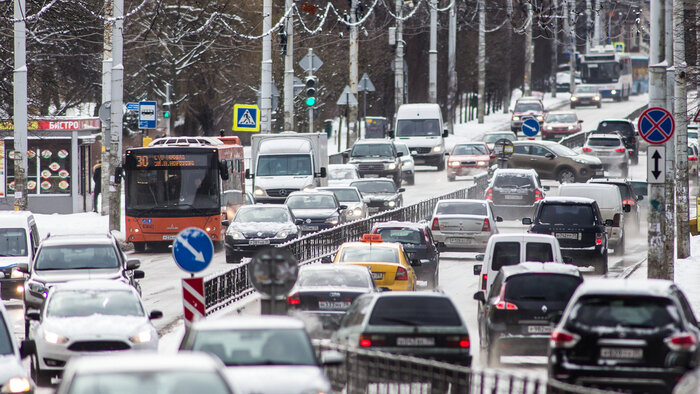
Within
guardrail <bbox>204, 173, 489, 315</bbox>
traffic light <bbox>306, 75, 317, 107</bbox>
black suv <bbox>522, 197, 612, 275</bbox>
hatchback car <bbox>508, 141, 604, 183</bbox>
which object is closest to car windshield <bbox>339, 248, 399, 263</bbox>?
guardrail <bbox>204, 173, 489, 315</bbox>

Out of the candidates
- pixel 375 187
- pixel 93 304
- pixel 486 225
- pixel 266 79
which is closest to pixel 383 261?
pixel 93 304

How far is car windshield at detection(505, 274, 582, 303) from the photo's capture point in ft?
54.5

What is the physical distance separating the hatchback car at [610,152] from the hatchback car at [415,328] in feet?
124

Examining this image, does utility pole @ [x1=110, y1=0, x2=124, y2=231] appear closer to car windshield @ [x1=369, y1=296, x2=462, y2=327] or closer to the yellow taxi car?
the yellow taxi car

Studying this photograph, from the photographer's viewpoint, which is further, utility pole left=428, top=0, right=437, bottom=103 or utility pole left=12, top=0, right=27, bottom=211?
utility pole left=428, top=0, right=437, bottom=103

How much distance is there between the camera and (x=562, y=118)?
70312 millimetres

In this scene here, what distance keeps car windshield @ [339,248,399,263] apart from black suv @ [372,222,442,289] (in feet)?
9.95

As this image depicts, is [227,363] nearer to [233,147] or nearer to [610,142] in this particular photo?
[233,147]

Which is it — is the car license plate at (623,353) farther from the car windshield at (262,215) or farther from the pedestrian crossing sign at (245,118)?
the pedestrian crossing sign at (245,118)

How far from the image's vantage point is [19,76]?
28.0m

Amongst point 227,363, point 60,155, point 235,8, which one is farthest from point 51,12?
point 235,8

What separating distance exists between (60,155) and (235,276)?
18.6m

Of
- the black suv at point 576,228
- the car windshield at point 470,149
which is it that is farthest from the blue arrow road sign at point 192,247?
the car windshield at point 470,149

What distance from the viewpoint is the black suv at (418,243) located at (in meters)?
25.7
